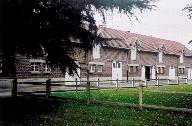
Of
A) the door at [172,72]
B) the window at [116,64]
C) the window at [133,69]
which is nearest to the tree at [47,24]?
the window at [116,64]

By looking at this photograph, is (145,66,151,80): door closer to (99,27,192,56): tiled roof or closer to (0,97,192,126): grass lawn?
(99,27,192,56): tiled roof

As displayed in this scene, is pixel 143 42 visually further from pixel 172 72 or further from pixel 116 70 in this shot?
pixel 116 70

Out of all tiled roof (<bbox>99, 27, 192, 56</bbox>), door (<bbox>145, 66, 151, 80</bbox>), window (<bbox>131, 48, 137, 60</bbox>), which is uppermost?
tiled roof (<bbox>99, 27, 192, 56</bbox>)

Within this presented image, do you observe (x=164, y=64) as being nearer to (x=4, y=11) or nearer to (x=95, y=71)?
(x=95, y=71)

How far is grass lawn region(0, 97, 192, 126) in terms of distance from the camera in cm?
1034

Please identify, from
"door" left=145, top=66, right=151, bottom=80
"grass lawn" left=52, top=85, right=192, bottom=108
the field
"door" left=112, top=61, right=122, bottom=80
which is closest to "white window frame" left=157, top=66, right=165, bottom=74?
"door" left=145, top=66, right=151, bottom=80

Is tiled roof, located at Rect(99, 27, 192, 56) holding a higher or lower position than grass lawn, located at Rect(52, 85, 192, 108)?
higher

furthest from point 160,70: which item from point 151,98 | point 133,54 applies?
point 151,98

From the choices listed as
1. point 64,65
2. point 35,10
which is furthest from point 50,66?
point 35,10

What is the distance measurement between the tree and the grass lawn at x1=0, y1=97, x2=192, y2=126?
1.77m

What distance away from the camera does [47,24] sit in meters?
11.7

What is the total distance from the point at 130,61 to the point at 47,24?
1370 inches

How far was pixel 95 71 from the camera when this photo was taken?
1588 inches

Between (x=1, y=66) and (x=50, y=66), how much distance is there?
1926 millimetres
